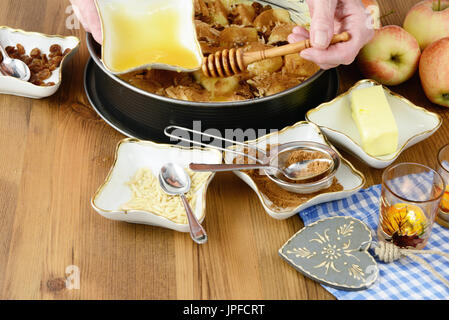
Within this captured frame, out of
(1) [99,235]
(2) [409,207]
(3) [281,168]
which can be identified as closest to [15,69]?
(1) [99,235]

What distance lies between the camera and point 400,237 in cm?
100

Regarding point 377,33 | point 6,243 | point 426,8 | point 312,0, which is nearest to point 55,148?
point 6,243

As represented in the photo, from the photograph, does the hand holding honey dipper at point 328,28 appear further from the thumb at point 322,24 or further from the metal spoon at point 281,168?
the metal spoon at point 281,168

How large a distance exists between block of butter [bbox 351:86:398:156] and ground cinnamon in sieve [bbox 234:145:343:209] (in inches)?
4.6

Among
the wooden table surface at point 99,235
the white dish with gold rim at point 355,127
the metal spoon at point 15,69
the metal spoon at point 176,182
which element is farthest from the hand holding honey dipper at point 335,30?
the metal spoon at point 15,69

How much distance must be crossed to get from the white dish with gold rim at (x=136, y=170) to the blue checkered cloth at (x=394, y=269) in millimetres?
215

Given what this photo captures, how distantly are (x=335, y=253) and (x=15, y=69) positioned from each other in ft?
2.86

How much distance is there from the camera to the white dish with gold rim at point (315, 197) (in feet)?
3.39

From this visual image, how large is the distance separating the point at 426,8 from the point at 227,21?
1.67 ft

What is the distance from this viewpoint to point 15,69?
1.33 m

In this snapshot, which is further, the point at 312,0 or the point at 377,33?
the point at 377,33

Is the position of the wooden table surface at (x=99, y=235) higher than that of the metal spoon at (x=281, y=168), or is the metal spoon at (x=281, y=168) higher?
the metal spoon at (x=281, y=168)

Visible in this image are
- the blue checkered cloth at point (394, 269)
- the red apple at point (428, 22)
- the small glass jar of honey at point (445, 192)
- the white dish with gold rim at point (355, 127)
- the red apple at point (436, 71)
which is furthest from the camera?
the red apple at point (428, 22)

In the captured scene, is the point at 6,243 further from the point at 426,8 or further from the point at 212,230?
the point at 426,8
